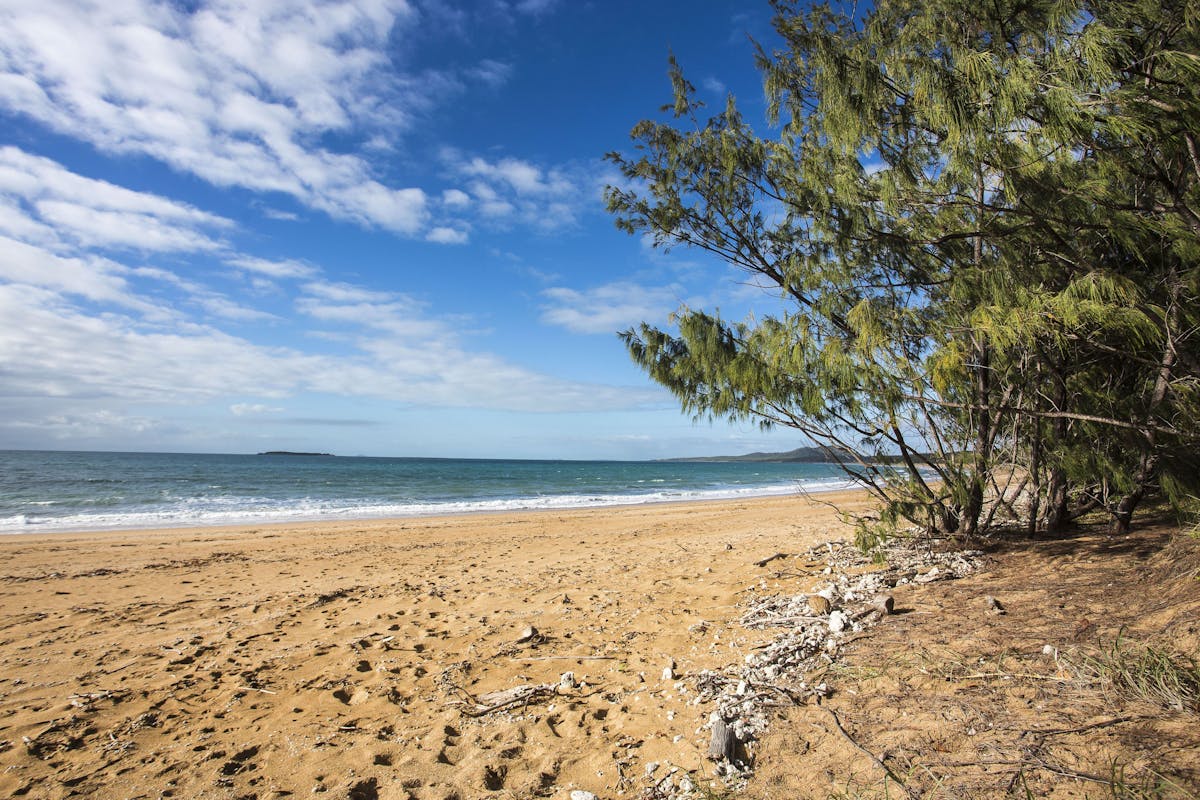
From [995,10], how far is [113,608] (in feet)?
31.1

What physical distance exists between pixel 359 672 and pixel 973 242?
559 centimetres

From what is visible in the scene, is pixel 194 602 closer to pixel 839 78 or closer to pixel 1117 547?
pixel 839 78

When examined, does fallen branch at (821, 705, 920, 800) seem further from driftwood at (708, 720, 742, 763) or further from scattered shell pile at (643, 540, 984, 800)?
driftwood at (708, 720, 742, 763)

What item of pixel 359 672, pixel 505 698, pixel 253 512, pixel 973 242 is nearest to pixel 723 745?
pixel 505 698

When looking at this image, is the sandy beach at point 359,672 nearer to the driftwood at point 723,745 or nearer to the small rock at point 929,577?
the driftwood at point 723,745

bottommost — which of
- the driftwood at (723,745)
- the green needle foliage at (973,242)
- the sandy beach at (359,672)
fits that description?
the sandy beach at (359,672)

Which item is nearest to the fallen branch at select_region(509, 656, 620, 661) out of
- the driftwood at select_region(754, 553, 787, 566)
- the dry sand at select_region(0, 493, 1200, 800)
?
the dry sand at select_region(0, 493, 1200, 800)

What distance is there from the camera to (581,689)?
→ 11.4 feet

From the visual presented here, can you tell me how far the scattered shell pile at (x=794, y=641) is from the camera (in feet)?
7.98

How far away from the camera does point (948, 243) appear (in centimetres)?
428

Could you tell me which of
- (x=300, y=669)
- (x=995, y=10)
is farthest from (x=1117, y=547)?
(x=300, y=669)

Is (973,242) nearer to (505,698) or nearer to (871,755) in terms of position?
(871,755)

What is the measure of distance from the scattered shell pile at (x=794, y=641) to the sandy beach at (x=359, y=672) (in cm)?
18

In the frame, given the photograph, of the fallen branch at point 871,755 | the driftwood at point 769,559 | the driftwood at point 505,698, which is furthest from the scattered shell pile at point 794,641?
the driftwood at point 505,698
